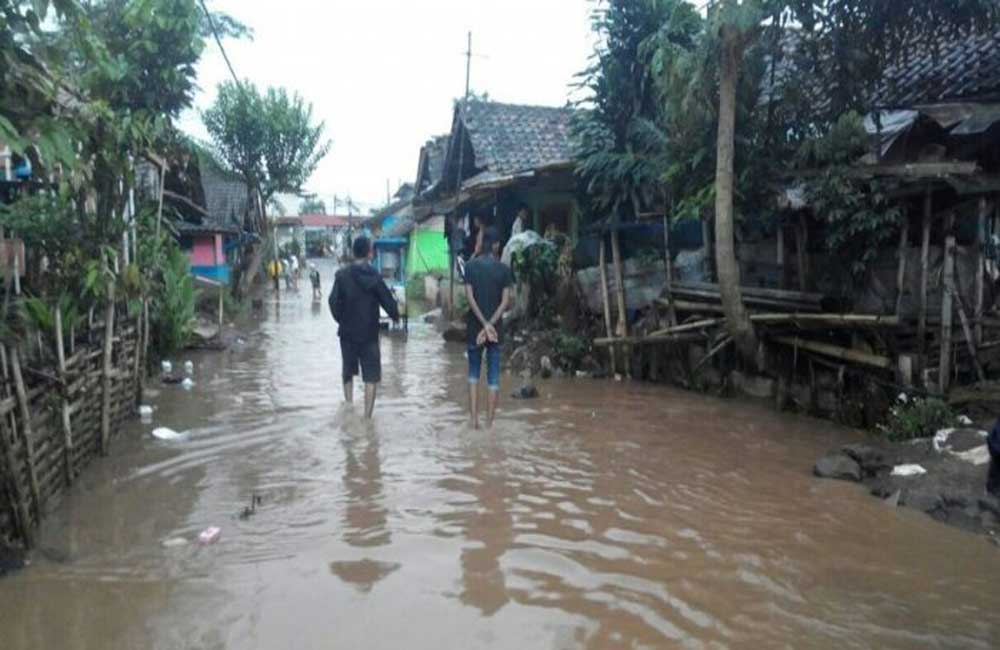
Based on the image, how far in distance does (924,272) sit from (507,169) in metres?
10.9

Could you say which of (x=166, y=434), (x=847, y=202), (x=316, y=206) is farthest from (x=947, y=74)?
(x=316, y=206)

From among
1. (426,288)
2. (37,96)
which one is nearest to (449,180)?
(426,288)

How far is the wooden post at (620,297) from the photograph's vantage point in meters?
11.6

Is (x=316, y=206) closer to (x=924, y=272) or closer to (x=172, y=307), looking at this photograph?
(x=172, y=307)

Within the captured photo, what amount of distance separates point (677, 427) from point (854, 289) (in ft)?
8.15

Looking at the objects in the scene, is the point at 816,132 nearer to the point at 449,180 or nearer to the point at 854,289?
the point at 854,289

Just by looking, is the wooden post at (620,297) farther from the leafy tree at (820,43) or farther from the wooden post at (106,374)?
the wooden post at (106,374)

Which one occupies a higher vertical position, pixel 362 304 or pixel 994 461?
pixel 362 304

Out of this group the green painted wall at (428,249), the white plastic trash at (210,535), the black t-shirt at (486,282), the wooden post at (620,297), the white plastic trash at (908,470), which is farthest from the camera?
the green painted wall at (428,249)

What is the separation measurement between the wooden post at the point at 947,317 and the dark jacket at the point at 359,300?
509cm

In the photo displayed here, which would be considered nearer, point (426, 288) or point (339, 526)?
point (339, 526)

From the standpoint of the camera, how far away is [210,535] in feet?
15.3

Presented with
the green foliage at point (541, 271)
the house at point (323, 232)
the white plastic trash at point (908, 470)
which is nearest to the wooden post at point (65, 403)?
the white plastic trash at point (908, 470)

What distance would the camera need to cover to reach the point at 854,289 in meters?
8.60
